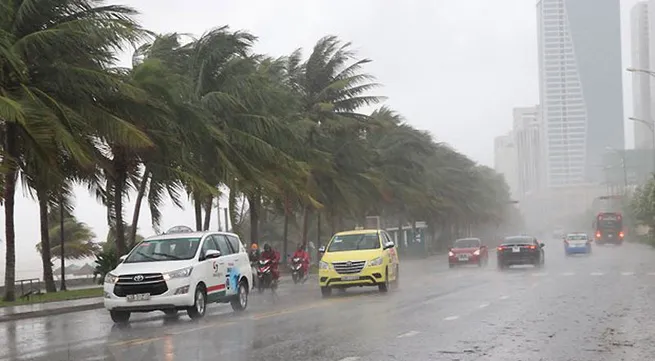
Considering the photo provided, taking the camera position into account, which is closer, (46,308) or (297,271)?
(46,308)

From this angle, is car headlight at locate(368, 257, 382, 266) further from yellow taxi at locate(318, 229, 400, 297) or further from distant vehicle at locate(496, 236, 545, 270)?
distant vehicle at locate(496, 236, 545, 270)

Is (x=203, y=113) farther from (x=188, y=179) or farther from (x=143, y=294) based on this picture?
(x=143, y=294)

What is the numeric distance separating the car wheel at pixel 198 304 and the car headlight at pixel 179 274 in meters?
0.49

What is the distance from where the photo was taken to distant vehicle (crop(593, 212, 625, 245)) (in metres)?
89.4

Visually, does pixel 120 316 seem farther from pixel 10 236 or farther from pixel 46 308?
pixel 10 236

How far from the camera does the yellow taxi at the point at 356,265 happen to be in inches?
958

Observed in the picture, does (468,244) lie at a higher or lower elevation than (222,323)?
higher

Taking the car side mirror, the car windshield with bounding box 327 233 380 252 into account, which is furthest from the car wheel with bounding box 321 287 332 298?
the car side mirror

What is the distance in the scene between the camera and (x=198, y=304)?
60.1ft

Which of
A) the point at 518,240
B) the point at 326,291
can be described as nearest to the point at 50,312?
the point at 326,291

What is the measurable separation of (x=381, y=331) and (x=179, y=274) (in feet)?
16.6

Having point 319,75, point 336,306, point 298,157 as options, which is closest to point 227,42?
point 298,157

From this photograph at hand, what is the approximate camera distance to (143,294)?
1742 centimetres

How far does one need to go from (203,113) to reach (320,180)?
16.7 metres
